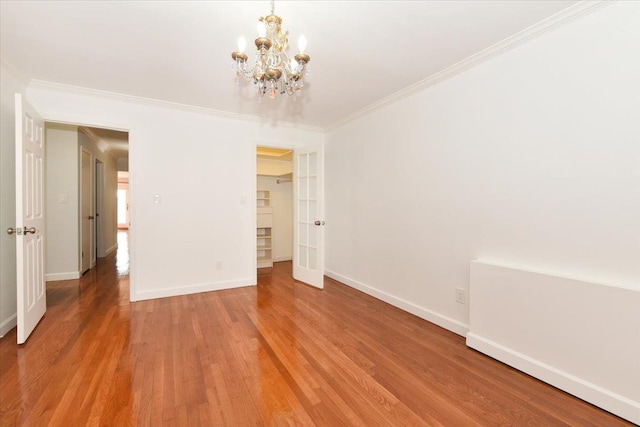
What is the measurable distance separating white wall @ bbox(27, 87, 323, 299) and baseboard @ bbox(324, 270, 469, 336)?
1.53 m

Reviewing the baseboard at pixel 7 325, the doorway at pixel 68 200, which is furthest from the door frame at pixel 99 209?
the baseboard at pixel 7 325

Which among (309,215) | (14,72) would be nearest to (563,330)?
(309,215)

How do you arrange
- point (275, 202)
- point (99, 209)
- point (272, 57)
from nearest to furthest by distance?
point (272, 57) < point (275, 202) < point (99, 209)

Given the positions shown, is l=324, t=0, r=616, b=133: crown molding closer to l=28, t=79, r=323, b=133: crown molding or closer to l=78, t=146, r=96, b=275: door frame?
l=28, t=79, r=323, b=133: crown molding

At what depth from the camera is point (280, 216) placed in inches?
236

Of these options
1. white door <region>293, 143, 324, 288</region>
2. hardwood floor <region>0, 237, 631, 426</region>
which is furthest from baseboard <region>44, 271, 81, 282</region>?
white door <region>293, 143, 324, 288</region>

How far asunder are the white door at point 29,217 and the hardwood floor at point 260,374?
0.24 metres

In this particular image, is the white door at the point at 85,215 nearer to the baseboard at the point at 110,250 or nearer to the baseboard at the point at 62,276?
the baseboard at the point at 62,276

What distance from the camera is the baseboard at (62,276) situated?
4.36 meters

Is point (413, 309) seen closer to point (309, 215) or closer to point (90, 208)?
point (309, 215)

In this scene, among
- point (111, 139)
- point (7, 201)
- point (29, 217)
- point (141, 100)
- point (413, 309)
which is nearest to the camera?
point (29, 217)

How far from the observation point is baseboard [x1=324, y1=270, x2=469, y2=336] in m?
2.61

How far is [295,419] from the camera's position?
1.57 meters

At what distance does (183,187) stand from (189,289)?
137 cm
